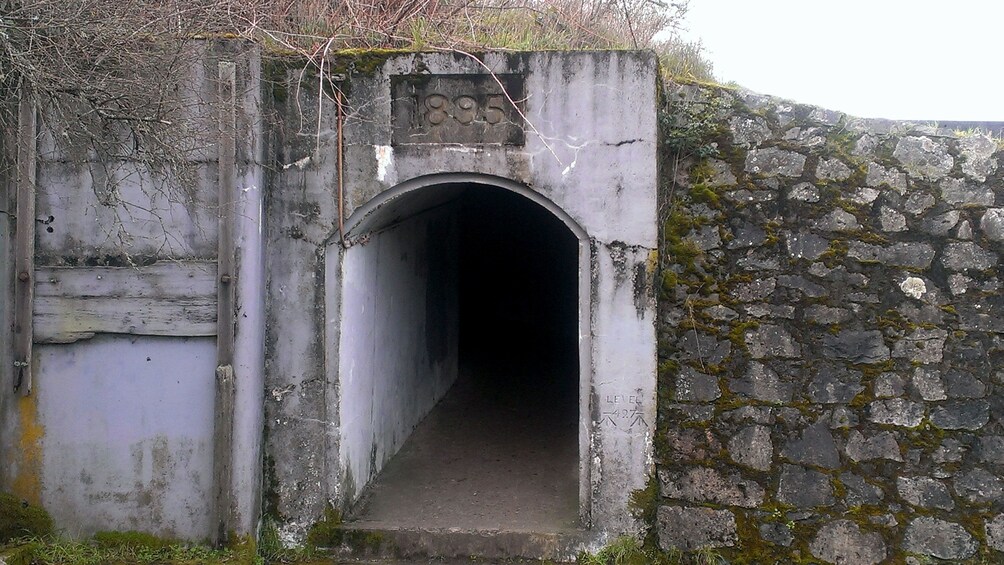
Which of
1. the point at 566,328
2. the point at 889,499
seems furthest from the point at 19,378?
the point at 566,328

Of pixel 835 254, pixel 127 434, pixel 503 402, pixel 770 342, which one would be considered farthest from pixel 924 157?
pixel 127 434

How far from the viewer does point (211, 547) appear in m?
5.05

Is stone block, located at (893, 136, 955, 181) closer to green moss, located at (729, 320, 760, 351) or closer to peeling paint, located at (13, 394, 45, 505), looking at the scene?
green moss, located at (729, 320, 760, 351)

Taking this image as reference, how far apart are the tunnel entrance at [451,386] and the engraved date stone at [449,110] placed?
0.53 m

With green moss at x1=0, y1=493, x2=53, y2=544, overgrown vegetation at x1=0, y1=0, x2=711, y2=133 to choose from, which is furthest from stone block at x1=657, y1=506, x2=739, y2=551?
green moss at x1=0, y1=493, x2=53, y2=544

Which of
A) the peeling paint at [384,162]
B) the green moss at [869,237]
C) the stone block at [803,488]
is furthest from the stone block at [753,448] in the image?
the peeling paint at [384,162]

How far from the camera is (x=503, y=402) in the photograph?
8.73 m

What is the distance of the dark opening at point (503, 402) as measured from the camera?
18.9ft

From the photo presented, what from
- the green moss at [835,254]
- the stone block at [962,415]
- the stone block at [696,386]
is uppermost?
the green moss at [835,254]

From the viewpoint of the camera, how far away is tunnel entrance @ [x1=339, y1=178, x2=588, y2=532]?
18.5ft

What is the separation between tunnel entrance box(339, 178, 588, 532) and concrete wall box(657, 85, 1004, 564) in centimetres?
83

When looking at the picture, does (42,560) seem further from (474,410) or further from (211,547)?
(474,410)

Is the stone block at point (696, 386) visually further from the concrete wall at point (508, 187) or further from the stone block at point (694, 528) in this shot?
the stone block at point (694, 528)

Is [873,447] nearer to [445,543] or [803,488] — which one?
[803,488]
